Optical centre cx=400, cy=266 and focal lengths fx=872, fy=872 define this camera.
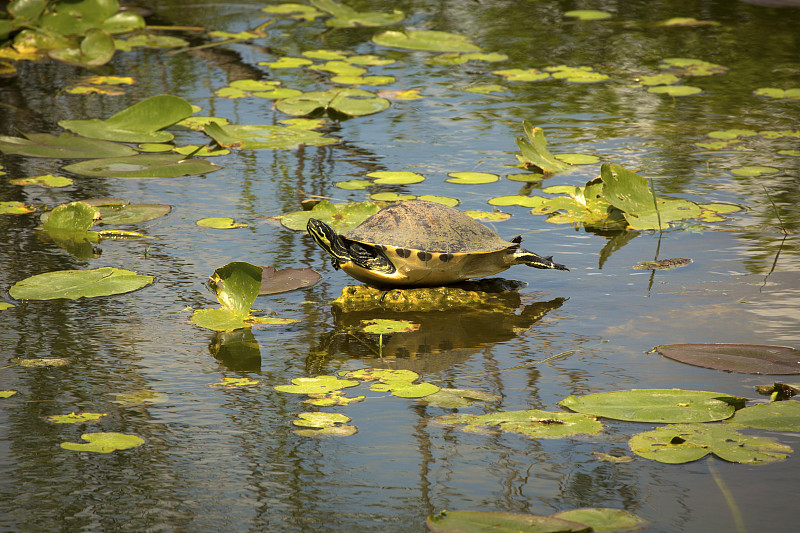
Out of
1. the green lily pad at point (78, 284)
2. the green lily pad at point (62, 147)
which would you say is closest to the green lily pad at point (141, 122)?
the green lily pad at point (62, 147)

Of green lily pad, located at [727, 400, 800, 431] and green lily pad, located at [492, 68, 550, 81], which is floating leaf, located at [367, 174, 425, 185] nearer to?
green lily pad, located at [492, 68, 550, 81]

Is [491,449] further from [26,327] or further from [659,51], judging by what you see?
[659,51]

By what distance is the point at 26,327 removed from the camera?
10.4ft

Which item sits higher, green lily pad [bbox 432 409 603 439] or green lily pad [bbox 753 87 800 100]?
green lily pad [bbox 753 87 800 100]

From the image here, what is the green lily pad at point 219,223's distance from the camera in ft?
13.8

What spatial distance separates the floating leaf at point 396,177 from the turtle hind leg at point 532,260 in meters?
1.26

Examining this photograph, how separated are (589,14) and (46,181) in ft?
19.6

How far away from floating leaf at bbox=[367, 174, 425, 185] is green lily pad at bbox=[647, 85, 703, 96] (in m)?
2.56

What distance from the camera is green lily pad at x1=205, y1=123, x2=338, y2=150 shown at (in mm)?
5297

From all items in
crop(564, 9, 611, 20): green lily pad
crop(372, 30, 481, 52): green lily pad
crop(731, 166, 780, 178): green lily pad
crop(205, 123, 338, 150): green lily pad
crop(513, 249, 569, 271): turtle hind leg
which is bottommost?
crop(513, 249, 569, 271): turtle hind leg

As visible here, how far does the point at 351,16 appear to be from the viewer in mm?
8570

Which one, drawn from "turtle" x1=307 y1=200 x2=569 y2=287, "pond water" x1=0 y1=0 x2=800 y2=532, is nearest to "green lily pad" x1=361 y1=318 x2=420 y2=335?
"pond water" x1=0 y1=0 x2=800 y2=532

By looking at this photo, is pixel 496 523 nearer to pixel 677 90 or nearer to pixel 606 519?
pixel 606 519

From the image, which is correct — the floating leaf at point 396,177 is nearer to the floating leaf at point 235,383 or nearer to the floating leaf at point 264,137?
the floating leaf at point 264,137
